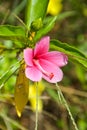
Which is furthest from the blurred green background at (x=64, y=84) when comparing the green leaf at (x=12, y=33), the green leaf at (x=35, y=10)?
the green leaf at (x=12, y=33)

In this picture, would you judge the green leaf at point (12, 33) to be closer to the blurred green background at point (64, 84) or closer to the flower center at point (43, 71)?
the flower center at point (43, 71)

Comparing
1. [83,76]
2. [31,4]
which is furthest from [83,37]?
[31,4]

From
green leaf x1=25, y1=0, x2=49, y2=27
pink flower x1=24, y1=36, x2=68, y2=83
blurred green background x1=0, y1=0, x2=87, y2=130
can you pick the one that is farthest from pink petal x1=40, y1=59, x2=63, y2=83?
blurred green background x1=0, y1=0, x2=87, y2=130

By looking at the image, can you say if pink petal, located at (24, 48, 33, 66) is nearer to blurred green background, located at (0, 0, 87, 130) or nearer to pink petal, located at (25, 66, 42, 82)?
pink petal, located at (25, 66, 42, 82)

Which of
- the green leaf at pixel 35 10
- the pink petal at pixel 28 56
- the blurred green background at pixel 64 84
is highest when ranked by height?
the green leaf at pixel 35 10

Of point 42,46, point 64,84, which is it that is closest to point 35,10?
point 42,46

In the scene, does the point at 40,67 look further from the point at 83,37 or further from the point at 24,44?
the point at 83,37

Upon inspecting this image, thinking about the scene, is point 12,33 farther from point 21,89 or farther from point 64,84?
point 64,84
